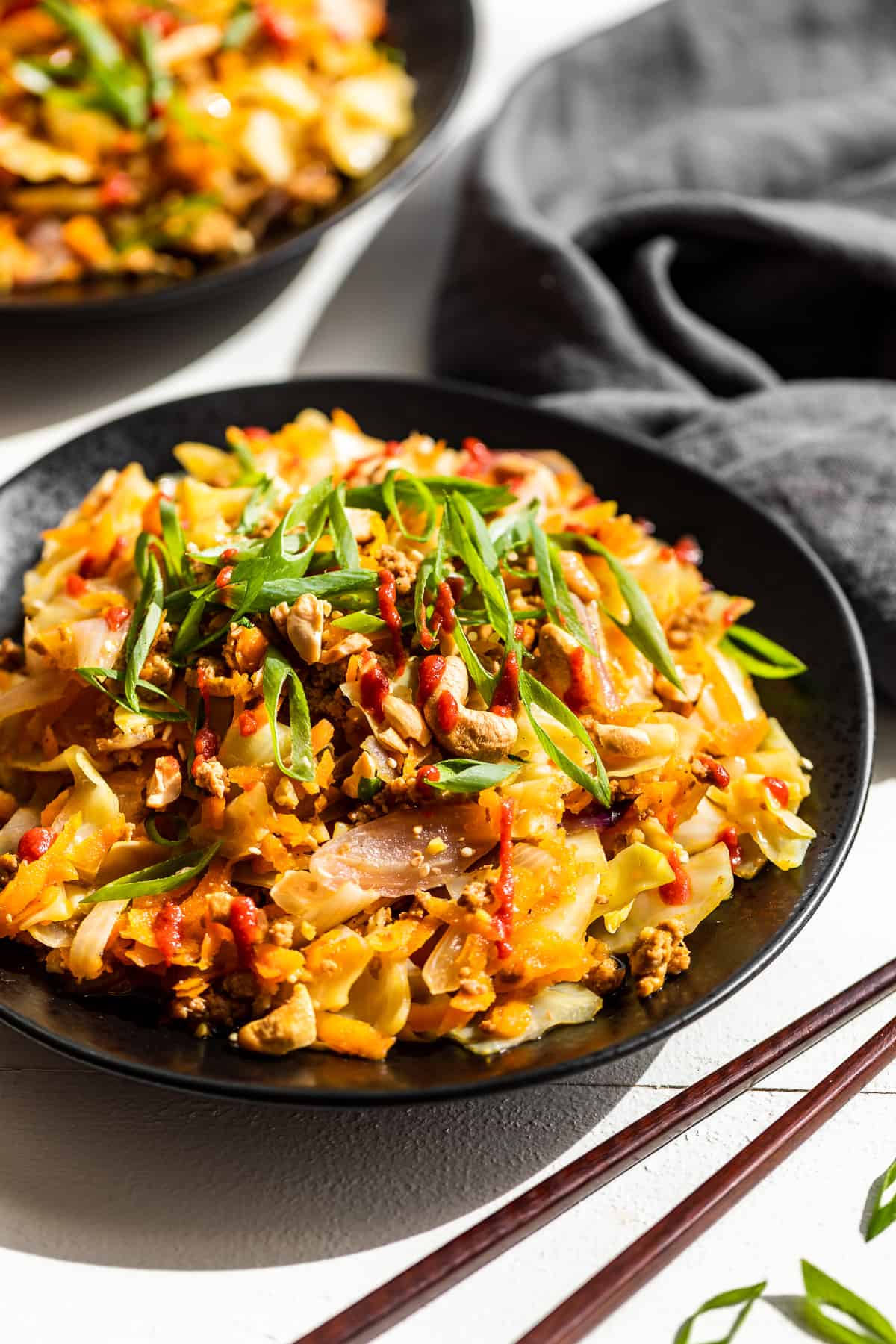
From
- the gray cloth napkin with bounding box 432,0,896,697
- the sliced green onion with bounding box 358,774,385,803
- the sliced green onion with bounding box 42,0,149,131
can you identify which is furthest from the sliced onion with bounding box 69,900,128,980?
the sliced green onion with bounding box 42,0,149,131

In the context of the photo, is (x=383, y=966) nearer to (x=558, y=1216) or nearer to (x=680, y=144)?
(x=558, y=1216)

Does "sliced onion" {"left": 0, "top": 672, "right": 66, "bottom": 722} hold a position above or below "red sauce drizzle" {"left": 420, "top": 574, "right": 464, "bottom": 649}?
below

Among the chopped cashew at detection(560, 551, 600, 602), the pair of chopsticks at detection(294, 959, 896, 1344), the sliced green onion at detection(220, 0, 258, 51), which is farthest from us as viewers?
the sliced green onion at detection(220, 0, 258, 51)

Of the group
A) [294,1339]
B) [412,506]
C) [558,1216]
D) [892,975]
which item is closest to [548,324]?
[412,506]

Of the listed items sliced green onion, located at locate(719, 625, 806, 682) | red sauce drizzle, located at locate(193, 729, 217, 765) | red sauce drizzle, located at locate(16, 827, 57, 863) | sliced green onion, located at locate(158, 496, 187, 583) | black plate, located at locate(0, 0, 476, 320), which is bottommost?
sliced green onion, located at locate(719, 625, 806, 682)

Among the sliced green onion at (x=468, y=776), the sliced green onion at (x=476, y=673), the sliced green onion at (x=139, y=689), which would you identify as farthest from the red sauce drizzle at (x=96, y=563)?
the sliced green onion at (x=468, y=776)

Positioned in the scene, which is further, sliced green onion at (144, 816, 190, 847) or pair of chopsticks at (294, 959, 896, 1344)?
sliced green onion at (144, 816, 190, 847)

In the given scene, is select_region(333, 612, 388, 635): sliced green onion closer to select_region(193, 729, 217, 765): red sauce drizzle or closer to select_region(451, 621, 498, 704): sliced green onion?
select_region(451, 621, 498, 704): sliced green onion

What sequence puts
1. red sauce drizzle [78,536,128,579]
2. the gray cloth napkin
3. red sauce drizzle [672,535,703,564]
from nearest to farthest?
red sauce drizzle [78,536,128,579] → red sauce drizzle [672,535,703,564] → the gray cloth napkin
